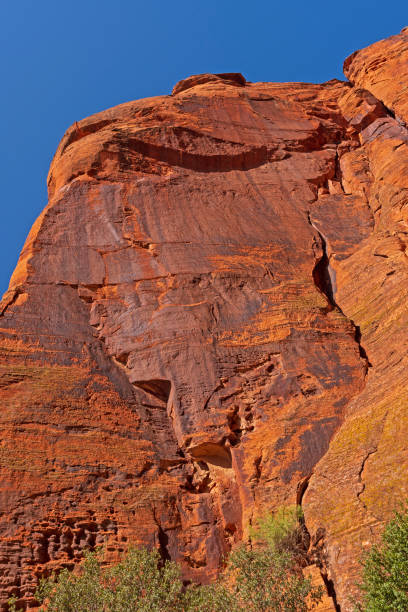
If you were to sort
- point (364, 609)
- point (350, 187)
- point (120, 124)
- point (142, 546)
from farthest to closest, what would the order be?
1. point (120, 124)
2. point (350, 187)
3. point (142, 546)
4. point (364, 609)

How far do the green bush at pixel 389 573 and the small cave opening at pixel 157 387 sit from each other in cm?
1057

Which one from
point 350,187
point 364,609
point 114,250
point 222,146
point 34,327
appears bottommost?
point 364,609

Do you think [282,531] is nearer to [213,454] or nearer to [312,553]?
[312,553]

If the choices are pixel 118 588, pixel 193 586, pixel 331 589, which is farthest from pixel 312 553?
pixel 118 588

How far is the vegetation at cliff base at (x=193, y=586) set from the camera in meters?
16.6

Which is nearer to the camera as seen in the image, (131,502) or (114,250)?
(131,502)

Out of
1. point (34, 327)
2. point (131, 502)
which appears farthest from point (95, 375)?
Answer: point (131, 502)

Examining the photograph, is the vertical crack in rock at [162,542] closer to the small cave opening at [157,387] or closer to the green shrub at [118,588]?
the green shrub at [118,588]

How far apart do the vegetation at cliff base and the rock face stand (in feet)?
3.08

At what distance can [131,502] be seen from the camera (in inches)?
852

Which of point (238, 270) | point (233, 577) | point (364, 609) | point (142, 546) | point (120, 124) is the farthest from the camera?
point (120, 124)

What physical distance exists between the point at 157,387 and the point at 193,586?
756 centimetres

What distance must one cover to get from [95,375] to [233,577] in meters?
8.98

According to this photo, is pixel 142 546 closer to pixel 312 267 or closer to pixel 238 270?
pixel 238 270
